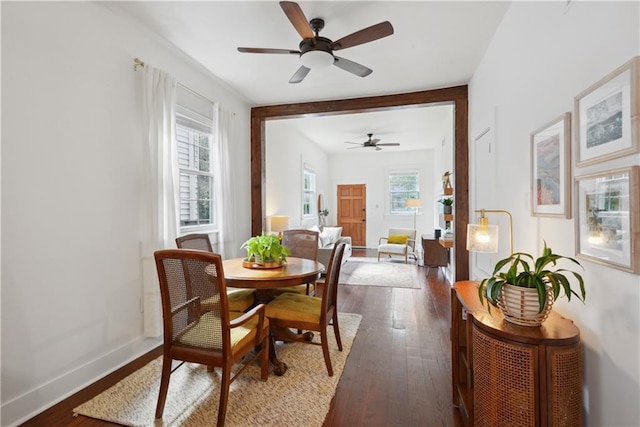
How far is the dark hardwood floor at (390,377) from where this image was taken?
1.69 m

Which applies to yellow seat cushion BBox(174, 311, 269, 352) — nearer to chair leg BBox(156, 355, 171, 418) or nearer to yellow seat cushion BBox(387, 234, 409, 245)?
chair leg BBox(156, 355, 171, 418)

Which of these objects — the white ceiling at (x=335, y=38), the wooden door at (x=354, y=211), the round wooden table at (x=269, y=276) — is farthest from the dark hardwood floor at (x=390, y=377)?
the wooden door at (x=354, y=211)

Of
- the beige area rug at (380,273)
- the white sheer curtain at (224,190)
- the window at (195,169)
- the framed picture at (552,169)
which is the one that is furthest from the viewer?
the beige area rug at (380,273)

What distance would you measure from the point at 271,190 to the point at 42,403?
3.91 metres

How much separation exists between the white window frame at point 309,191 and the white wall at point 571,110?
4823mm

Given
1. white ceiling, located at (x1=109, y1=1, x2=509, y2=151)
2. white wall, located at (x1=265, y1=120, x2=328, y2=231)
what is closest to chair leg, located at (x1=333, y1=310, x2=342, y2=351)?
white ceiling, located at (x1=109, y1=1, x2=509, y2=151)

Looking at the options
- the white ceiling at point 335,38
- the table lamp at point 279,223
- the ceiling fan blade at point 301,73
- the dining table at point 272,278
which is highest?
the white ceiling at point 335,38

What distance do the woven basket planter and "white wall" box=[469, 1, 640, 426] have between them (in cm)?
22

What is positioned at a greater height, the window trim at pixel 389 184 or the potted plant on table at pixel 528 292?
the window trim at pixel 389 184

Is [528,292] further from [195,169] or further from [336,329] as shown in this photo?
[195,169]

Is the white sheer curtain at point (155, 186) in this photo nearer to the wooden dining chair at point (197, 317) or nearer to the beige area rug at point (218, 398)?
the beige area rug at point (218, 398)

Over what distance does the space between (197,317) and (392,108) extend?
3.55 m

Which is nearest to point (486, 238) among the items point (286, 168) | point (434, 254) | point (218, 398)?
point (218, 398)

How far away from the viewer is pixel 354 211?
352 inches
